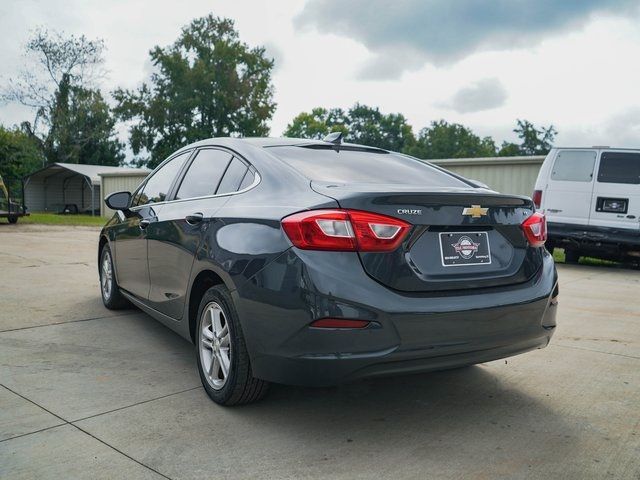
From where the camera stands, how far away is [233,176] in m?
3.56

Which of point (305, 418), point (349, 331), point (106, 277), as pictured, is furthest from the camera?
point (106, 277)

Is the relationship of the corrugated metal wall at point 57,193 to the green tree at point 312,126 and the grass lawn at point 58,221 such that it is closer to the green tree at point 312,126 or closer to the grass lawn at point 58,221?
the grass lawn at point 58,221

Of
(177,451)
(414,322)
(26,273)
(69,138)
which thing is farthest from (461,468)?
(69,138)

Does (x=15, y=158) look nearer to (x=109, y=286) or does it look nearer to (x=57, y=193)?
(x=57, y=193)

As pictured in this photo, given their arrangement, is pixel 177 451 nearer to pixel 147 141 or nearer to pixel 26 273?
pixel 26 273

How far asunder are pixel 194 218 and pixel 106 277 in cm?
251

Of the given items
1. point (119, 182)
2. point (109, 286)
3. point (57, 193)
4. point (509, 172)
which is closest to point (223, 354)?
point (109, 286)

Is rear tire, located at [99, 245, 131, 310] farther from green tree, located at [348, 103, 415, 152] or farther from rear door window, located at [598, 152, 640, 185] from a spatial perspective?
green tree, located at [348, 103, 415, 152]

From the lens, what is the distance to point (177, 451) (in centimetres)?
266

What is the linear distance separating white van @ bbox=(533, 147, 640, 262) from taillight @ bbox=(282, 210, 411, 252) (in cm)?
853

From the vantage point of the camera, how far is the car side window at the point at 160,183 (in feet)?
14.4

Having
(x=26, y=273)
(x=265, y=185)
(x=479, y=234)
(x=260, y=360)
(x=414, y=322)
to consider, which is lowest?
(x=26, y=273)

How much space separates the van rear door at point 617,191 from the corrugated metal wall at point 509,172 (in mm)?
6702

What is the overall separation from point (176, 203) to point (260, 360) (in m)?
1.63
